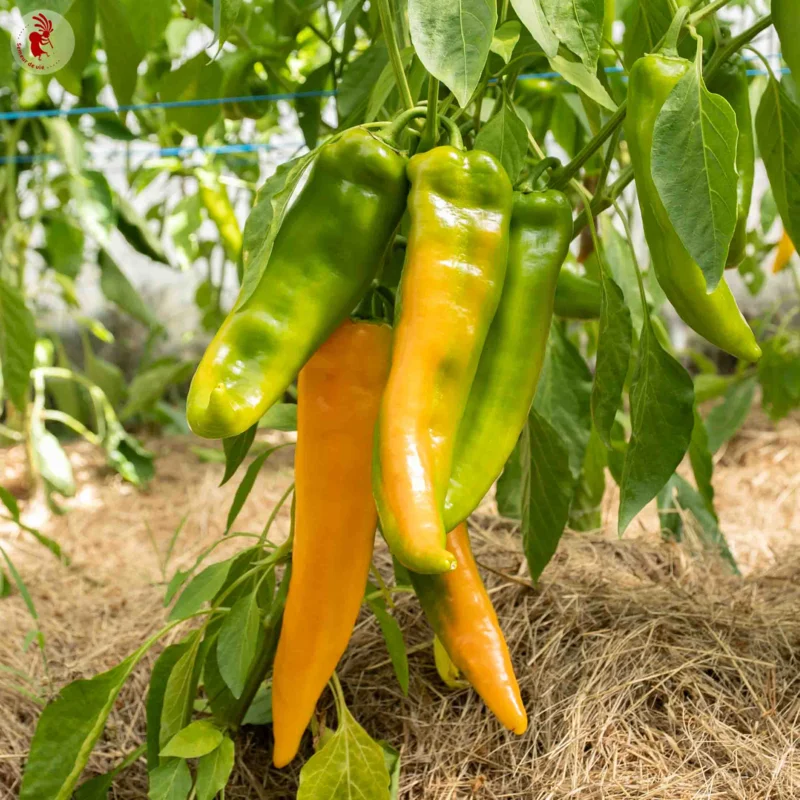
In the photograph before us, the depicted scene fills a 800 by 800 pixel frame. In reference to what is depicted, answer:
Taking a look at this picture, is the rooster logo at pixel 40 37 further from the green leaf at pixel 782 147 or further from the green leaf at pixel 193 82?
the green leaf at pixel 782 147

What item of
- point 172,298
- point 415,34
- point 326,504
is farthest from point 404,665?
point 172,298

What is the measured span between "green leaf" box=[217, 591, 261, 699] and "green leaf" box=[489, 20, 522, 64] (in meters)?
0.49

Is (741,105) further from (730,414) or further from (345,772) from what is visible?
(730,414)

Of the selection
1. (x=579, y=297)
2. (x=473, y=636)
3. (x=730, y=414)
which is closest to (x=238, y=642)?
(x=473, y=636)

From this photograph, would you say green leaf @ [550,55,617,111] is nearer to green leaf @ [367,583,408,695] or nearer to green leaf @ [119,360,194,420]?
green leaf @ [367,583,408,695]

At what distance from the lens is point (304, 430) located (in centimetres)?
70

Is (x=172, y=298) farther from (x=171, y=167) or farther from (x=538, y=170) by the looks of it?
(x=538, y=170)

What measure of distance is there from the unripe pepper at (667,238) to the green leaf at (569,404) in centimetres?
30

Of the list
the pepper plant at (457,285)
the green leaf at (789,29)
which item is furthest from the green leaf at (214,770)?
the green leaf at (789,29)

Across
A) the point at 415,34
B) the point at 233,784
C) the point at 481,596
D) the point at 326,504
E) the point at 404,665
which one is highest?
the point at 415,34

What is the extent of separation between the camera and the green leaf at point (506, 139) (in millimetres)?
751

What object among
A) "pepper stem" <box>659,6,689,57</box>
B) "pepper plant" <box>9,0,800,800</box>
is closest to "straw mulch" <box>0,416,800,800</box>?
"pepper plant" <box>9,0,800,800</box>

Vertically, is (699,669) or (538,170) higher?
(538,170)

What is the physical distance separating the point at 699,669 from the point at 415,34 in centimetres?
71
